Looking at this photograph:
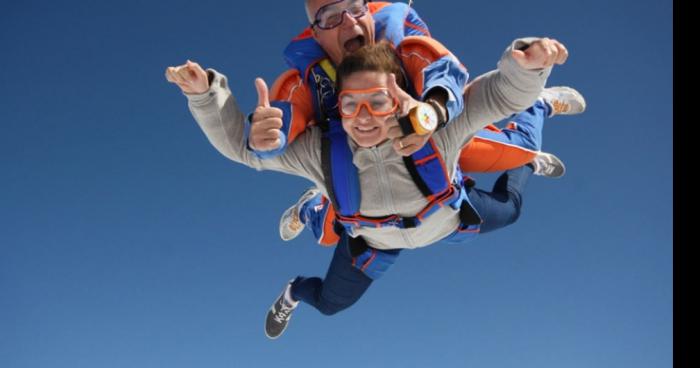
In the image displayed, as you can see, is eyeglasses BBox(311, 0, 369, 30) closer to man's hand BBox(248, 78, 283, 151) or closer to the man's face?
the man's face

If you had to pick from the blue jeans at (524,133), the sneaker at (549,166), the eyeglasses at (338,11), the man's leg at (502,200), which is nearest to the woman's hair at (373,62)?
the eyeglasses at (338,11)

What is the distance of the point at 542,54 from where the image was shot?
117 inches

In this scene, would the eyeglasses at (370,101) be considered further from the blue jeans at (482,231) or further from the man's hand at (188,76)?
the blue jeans at (482,231)

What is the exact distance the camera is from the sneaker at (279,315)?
20.0 feet

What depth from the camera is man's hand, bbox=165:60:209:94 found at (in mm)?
3168

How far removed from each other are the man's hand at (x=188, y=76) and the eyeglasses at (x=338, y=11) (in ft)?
3.04

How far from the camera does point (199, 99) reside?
10.8ft

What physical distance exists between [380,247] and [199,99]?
2.03m

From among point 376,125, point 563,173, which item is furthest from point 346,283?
point 563,173

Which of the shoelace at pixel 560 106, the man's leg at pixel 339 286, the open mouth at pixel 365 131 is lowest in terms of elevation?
the man's leg at pixel 339 286

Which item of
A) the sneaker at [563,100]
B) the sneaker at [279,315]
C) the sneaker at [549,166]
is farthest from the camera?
the sneaker at [279,315]

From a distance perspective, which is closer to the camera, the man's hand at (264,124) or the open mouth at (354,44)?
the man's hand at (264,124)
